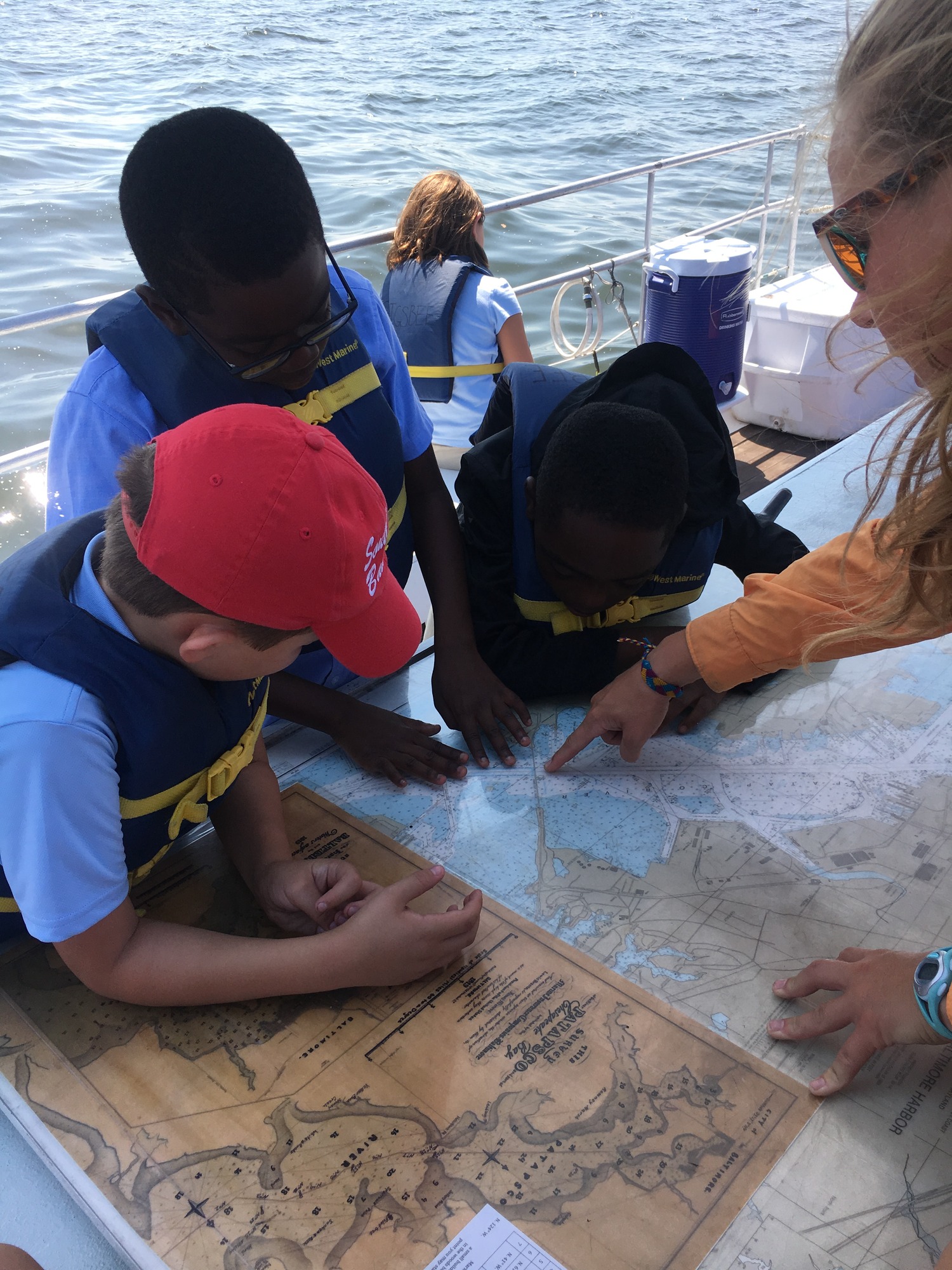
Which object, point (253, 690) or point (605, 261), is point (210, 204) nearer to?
point (253, 690)

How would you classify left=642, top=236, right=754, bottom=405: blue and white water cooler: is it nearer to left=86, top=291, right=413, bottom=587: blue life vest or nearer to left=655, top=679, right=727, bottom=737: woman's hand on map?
left=86, top=291, right=413, bottom=587: blue life vest

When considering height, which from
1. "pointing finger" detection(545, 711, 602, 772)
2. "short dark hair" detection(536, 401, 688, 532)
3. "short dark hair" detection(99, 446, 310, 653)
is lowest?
"pointing finger" detection(545, 711, 602, 772)

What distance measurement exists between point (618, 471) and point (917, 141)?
2.03ft

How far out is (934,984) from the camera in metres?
0.71

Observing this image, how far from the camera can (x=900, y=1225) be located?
25.6 inches

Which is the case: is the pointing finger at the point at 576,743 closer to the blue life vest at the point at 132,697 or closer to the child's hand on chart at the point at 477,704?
the child's hand on chart at the point at 477,704

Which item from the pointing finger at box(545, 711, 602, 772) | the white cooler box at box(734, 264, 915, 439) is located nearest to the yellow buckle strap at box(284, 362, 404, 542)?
the pointing finger at box(545, 711, 602, 772)

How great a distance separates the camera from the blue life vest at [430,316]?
2902 millimetres

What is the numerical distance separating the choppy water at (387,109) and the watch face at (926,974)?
3.61m

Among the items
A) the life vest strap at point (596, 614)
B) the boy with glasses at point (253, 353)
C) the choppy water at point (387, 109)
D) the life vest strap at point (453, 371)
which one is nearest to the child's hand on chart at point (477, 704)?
the boy with glasses at point (253, 353)

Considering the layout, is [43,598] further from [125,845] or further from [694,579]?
[694,579]

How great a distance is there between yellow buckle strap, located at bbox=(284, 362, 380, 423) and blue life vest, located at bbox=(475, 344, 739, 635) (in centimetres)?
25

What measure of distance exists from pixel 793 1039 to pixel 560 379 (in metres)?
1.08

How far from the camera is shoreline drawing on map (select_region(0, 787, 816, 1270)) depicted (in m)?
0.66
